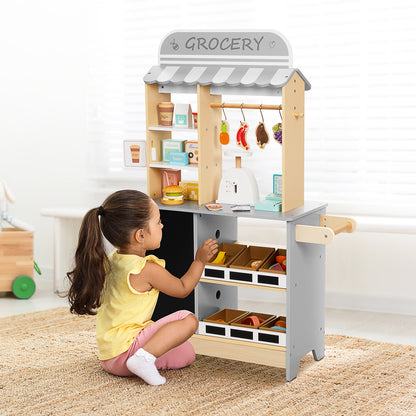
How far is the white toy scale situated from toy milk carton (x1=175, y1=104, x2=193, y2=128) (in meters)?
0.25

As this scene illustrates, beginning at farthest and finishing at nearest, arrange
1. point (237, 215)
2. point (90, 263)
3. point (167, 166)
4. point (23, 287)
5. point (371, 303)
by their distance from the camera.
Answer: point (23, 287)
point (371, 303)
point (167, 166)
point (237, 215)
point (90, 263)

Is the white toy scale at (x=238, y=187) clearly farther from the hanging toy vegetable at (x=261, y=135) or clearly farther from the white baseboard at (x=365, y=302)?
the white baseboard at (x=365, y=302)

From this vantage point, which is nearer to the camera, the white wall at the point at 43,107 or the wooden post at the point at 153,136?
the wooden post at the point at 153,136

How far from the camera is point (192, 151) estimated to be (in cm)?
279

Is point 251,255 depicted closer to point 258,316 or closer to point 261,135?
point 258,316

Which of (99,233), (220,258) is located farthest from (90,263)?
(220,258)

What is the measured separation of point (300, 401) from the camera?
236 cm

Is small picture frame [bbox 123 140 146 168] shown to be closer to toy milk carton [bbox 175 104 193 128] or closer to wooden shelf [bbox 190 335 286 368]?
toy milk carton [bbox 175 104 193 128]

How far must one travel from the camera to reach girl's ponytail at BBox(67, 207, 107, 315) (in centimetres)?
243

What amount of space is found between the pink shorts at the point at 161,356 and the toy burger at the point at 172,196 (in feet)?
1.33

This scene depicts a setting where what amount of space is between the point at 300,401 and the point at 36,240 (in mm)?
2443

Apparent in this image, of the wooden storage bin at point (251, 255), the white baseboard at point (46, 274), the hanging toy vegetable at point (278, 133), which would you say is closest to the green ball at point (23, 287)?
the white baseboard at point (46, 274)

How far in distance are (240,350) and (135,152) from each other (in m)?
0.84

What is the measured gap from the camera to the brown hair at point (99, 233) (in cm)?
244
